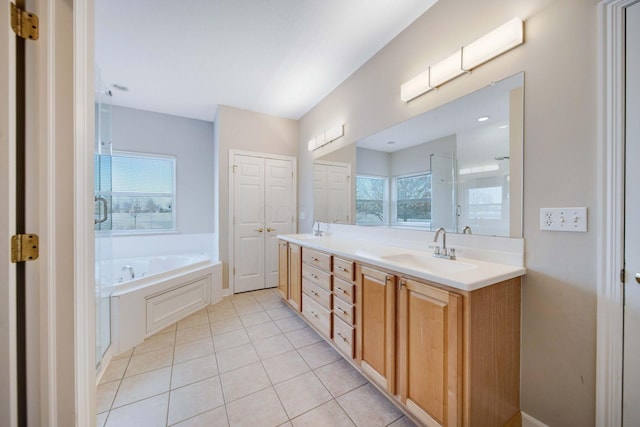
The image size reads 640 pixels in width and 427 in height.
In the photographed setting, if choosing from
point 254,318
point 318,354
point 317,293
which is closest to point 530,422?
point 318,354

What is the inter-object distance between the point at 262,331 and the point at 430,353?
5.59ft

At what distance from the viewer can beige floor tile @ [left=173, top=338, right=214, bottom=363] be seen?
6.44 ft

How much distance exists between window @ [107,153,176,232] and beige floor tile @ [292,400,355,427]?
3.45 m

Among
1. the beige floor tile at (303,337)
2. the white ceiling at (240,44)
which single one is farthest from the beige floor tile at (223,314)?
the white ceiling at (240,44)

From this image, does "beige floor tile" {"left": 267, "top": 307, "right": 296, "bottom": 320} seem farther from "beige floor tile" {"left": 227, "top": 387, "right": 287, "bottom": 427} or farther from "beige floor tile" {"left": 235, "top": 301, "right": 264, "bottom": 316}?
"beige floor tile" {"left": 227, "top": 387, "right": 287, "bottom": 427}

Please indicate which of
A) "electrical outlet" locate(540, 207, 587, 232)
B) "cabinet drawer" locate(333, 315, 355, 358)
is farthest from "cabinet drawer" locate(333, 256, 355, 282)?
"electrical outlet" locate(540, 207, 587, 232)

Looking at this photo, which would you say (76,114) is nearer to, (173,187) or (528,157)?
(528,157)

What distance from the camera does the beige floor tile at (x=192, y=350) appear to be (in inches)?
77.3

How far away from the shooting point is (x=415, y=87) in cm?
183

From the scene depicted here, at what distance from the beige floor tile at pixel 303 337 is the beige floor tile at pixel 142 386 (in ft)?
3.17

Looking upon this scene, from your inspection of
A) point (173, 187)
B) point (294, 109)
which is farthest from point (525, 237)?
point (173, 187)

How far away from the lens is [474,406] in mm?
1077

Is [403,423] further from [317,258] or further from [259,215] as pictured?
[259,215]

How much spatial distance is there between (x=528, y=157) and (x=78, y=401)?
7.45ft
